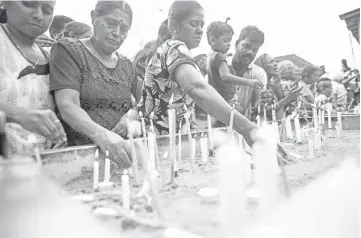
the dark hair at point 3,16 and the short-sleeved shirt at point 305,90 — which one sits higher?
the dark hair at point 3,16

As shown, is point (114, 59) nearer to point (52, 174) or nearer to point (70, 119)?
point (70, 119)

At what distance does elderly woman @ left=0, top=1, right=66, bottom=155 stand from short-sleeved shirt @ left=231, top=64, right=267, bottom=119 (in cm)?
106

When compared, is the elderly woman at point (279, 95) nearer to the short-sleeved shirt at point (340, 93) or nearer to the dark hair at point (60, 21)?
the short-sleeved shirt at point (340, 93)

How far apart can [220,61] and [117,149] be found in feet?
2.90

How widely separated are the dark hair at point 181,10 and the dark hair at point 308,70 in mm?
1236

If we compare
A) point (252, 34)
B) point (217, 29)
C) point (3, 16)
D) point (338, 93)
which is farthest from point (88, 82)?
point (338, 93)

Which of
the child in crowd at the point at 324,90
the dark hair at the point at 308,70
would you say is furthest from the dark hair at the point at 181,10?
the child in crowd at the point at 324,90

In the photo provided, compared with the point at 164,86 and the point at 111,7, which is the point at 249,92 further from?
the point at 111,7

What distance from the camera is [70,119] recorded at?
3.71 feet

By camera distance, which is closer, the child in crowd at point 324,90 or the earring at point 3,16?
the earring at point 3,16

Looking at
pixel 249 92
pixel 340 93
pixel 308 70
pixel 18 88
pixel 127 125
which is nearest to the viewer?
pixel 18 88

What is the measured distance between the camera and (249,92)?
1999 mm

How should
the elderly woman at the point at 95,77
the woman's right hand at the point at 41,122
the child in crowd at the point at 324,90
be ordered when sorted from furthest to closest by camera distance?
the child in crowd at the point at 324,90 → the elderly woman at the point at 95,77 → the woman's right hand at the point at 41,122

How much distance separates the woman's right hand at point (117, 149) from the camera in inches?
38.4
